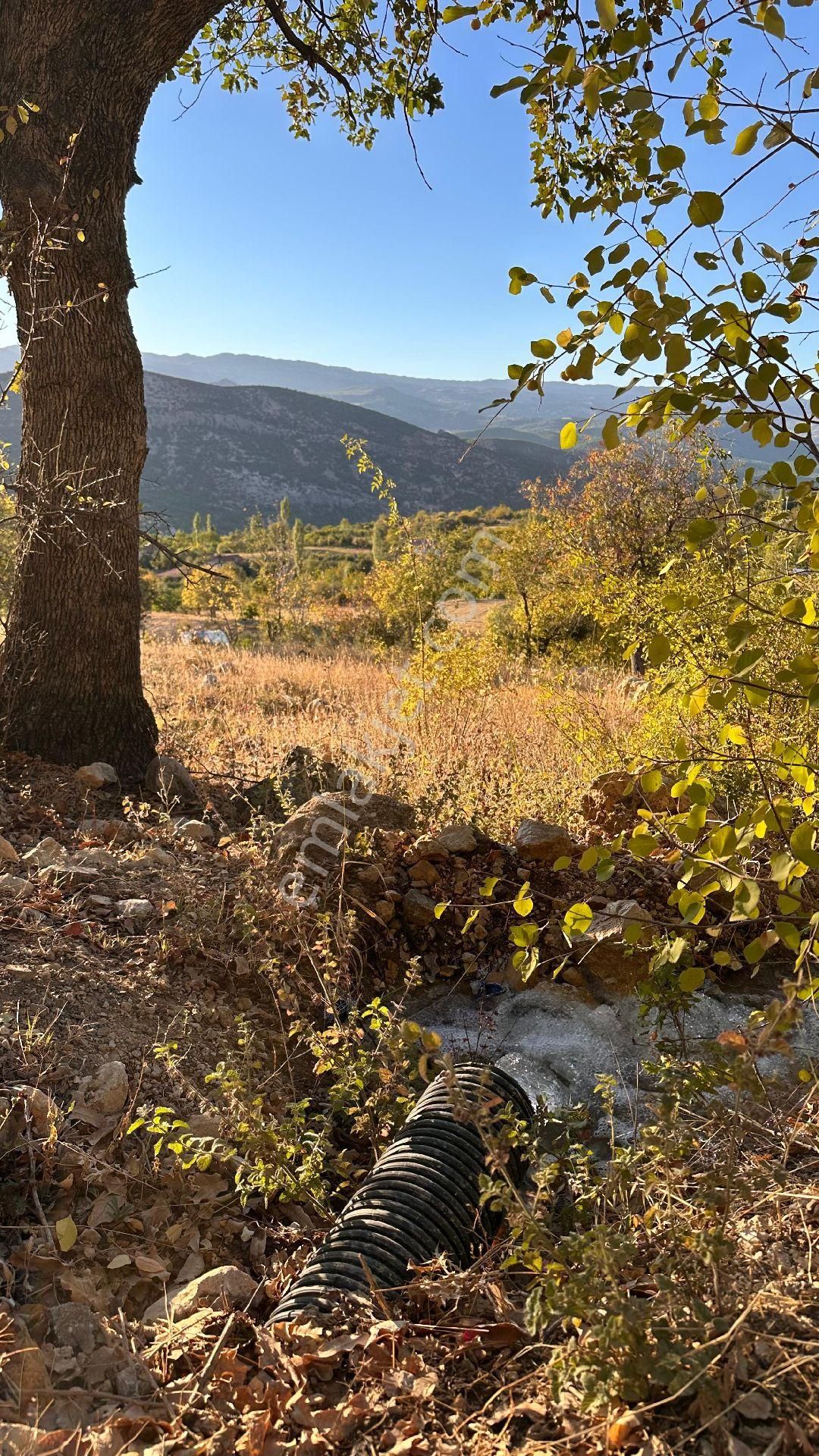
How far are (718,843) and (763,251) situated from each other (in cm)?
97

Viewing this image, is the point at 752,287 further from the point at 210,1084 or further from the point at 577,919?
the point at 210,1084

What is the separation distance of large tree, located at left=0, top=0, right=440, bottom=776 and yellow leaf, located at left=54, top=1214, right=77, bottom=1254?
327 centimetres

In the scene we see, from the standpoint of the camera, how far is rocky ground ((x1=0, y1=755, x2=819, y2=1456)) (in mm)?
1584

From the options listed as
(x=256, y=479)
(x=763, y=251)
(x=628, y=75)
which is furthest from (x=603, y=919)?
(x=256, y=479)

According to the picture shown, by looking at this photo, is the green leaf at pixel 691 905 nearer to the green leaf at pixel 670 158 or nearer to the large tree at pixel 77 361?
the green leaf at pixel 670 158

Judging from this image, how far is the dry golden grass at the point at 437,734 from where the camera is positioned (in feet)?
17.1

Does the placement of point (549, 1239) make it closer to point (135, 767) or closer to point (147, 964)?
point (147, 964)

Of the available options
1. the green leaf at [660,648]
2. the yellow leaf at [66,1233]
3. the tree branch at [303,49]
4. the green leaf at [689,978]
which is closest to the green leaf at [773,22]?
the green leaf at [660,648]

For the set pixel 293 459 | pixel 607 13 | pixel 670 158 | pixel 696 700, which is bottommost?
pixel 696 700

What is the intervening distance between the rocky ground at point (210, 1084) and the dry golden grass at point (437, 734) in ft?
1.49

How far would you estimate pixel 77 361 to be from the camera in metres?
4.83

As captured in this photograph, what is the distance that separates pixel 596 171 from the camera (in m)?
5.05

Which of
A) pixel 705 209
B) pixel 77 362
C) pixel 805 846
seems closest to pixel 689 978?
pixel 805 846

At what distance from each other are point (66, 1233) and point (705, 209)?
Result: 8.20ft
